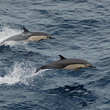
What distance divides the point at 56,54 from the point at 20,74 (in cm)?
391

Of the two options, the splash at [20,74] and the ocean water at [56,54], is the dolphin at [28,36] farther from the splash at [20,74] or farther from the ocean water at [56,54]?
the splash at [20,74]

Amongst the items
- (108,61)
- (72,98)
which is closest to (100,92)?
(72,98)

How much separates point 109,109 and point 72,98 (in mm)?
2248

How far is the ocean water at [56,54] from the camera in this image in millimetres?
16500

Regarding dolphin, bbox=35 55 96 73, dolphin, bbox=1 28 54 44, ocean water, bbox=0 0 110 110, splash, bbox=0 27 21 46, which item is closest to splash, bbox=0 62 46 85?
ocean water, bbox=0 0 110 110

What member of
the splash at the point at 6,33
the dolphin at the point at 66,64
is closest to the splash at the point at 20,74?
the dolphin at the point at 66,64

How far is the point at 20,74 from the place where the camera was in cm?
1905

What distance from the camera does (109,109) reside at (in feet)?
51.1

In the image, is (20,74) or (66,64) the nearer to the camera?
(66,64)

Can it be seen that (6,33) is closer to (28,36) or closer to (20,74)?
(28,36)

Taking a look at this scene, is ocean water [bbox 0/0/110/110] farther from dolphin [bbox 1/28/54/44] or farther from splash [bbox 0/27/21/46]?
dolphin [bbox 1/28/54/44]

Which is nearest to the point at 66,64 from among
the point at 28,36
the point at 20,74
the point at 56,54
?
the point at 20,74

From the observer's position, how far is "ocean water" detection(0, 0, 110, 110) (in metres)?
16.5

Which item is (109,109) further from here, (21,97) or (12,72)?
(12,72)
